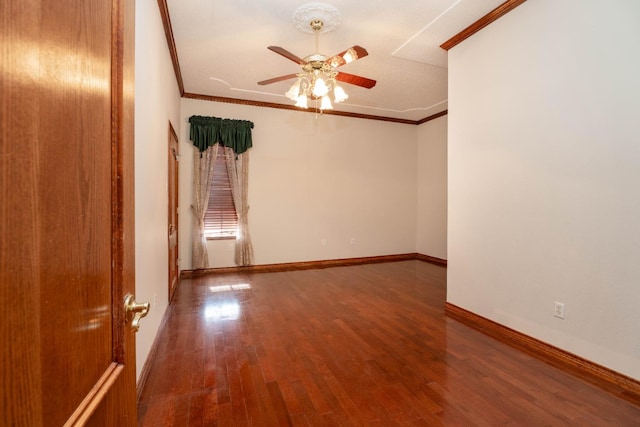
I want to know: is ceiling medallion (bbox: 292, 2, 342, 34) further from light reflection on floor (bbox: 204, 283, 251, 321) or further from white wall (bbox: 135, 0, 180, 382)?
light reflection on floor (bbox: 204, 283, 251, 321)

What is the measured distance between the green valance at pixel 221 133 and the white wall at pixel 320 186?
0.17 metres

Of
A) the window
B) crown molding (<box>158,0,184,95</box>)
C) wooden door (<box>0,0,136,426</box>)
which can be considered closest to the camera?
wooden door (<box>0,0,136,426</box>)

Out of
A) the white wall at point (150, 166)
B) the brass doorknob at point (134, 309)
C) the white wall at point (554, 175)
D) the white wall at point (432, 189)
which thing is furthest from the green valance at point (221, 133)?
the brass doorknob at point (134, 309)

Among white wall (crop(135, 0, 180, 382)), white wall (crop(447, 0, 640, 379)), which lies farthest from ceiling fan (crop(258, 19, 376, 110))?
white wall (crop(447, 0, 640, 379))

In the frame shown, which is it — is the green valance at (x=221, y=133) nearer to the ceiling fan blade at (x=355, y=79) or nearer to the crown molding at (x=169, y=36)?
the crown molding at (x=169, y=36)

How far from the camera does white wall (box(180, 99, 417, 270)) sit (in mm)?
5273

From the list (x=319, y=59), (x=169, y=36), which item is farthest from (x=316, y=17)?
(x=169, y=36)

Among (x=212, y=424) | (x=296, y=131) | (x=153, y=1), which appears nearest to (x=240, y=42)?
(x=153, y=1)

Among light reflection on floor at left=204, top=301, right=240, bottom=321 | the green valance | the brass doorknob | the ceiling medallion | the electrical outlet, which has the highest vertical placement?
the ceiling medallion

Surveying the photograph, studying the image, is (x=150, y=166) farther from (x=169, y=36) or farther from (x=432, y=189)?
(x=432, y=189)

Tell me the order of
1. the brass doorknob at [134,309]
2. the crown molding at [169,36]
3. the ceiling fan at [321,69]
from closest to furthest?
the brass doorknob at [134,309] < the ceiling fan at [321,69] < the crown molding at [169,36]

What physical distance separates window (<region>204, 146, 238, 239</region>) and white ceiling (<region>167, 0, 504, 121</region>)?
4.08 feet

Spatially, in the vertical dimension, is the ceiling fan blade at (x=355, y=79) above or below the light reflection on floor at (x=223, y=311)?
above

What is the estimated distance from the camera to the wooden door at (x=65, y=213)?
15.6 inches
